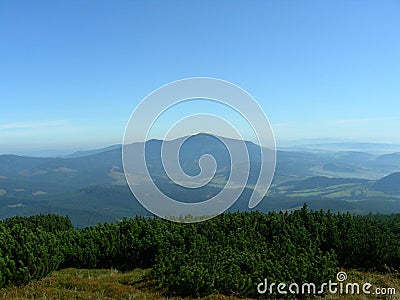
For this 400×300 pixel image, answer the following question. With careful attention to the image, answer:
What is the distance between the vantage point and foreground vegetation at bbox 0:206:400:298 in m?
8.91

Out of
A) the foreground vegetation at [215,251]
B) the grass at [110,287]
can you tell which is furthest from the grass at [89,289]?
the foreground vegetation at [215,251]

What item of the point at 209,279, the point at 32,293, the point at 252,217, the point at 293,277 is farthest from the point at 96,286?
the point at 252,217

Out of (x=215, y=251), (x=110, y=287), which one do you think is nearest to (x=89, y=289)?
(x=110, y=287)

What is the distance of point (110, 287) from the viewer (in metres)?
9.09

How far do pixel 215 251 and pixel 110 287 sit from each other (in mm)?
3255

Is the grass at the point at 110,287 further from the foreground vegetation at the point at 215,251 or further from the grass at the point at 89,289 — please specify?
the foreground vegetation at the point at 215,251

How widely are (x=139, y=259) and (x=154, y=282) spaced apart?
3.33 meters

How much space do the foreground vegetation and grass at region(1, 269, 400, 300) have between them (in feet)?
0.56

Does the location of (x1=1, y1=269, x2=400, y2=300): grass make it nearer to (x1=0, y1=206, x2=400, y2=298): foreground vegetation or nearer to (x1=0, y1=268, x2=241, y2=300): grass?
(x1=0, y1=268, x2=241, y2=300): grass

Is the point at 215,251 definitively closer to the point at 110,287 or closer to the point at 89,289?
the point at 110,287

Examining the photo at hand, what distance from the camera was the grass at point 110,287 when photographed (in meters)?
8.34

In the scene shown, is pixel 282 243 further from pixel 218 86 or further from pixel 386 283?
pixel 218 86

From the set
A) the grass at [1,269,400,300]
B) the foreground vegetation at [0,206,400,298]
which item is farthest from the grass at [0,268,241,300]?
the foreground vegetation at [0,206,400,298]

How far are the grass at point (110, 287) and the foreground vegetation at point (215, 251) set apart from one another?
17cm
